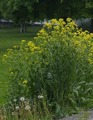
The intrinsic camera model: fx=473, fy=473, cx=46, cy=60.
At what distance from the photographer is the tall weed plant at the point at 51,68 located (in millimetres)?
9273

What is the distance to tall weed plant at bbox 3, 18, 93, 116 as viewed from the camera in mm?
9273

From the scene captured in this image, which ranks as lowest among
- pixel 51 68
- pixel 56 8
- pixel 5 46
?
pixel 5 46

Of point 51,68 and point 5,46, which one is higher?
point 51,68

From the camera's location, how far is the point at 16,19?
1216 inches

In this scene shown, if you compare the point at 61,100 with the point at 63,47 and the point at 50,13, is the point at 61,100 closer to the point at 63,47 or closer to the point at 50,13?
the point at 63,47

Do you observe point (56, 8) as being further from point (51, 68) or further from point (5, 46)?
point (51, 68)

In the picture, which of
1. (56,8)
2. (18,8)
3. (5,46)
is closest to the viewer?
(18,8)

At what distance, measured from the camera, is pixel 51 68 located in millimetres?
9406

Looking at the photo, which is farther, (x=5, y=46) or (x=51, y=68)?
(x=5, y=46)

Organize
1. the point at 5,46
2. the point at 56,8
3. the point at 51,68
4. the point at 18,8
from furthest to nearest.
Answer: the point at 5,46
the point at 56,8
the point at 18,8
the point at 51,68

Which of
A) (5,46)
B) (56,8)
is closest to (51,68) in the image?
(56,8)

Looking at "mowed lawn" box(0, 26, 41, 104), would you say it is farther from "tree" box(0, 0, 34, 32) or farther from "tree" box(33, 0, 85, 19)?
"tree" box(33, 0, 85, 19)

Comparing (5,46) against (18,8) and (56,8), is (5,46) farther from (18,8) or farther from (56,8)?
(56,8)

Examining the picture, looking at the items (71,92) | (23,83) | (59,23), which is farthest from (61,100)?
(59,23)
